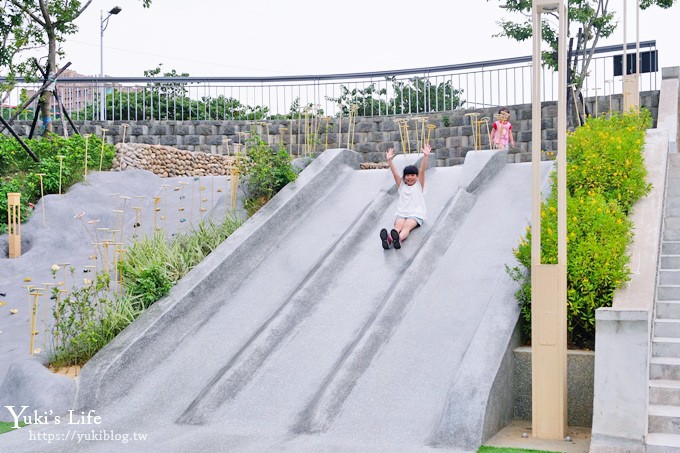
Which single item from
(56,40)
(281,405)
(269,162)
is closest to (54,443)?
(281,405)

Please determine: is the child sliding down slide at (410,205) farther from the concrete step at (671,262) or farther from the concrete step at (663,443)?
the concrete step at (663,443)

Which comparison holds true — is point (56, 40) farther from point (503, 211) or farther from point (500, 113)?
point (503, 211)

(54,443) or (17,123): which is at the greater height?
(17,123)

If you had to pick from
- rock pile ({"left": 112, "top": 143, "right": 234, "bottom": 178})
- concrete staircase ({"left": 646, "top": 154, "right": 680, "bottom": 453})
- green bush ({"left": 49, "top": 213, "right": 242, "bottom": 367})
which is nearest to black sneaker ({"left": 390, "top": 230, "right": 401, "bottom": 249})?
green bush ({"left": 49, "top": 213, "right": 242, "bottom": 367})

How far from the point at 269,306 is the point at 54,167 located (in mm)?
5948

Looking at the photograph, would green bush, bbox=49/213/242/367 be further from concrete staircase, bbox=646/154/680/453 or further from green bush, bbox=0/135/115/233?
concrete staircase, bbox=646/154/680/453

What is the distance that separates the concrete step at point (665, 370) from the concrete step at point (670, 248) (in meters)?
1.93

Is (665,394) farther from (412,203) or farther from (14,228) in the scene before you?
(14,228)

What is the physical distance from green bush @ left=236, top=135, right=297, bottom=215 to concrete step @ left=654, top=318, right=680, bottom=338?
18.4 ft

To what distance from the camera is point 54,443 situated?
6.12m

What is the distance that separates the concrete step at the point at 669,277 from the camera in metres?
7.30

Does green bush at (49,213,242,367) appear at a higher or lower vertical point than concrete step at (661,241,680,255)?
lower

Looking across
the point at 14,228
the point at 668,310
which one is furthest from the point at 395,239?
the point at 14,228

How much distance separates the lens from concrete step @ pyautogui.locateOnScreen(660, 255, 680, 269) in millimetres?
7582
